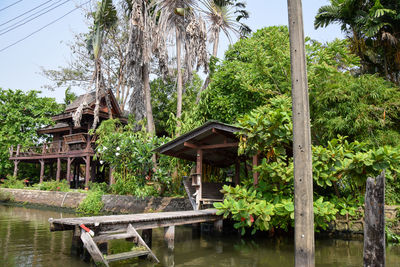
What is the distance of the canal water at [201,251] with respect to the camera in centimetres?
685

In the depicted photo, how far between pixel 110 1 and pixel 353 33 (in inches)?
602

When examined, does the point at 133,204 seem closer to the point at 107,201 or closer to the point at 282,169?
the point at 107,201

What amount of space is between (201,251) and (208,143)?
426 centimetres

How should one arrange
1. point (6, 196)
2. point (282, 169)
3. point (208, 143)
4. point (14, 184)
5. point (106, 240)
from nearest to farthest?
1. point (106, 240)
2. point (282, 169)
3. point (208, 143)
4. point (6, 196)
5. point (14, 184)

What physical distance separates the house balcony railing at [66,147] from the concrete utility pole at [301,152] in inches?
772

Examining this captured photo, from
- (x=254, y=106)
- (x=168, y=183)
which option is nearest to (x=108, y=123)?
(x=168, y=183)

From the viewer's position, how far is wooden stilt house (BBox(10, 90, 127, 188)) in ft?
75.0

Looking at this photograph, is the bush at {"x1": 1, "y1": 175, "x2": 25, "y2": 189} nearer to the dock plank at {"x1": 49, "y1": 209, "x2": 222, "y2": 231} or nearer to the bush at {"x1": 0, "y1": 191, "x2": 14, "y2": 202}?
the bush at {"x1": 0, "y1": 191, "x2": 14, "y2": 202}

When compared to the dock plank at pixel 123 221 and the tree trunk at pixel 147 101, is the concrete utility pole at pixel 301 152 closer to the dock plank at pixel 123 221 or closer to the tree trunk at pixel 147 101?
the dock plank at pixel 123 221

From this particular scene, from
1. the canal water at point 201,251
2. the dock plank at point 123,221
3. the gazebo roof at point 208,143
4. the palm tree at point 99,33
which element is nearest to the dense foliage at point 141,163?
the gazebo roof at point 208,143

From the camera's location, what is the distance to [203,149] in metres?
11.1

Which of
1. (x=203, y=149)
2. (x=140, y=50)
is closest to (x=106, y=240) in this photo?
(x=203, y=149)

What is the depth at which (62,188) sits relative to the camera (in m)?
20.9

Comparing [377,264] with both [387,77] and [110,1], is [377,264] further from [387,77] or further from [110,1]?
[110,1]
